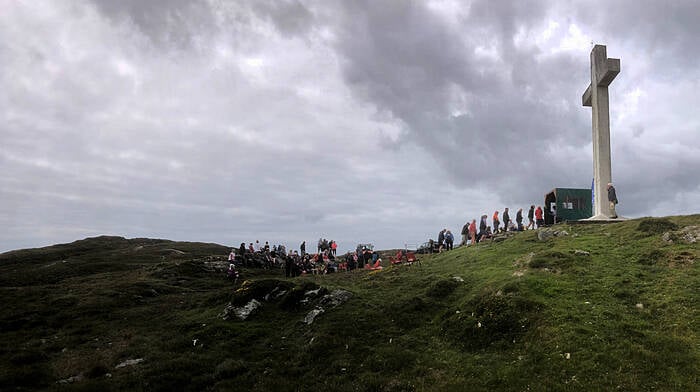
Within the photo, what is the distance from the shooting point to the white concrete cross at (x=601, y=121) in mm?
40906

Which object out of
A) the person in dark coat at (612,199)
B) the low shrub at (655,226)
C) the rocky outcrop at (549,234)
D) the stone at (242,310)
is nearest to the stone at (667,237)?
the low shrub at (655,226)

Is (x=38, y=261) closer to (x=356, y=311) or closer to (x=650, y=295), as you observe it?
(x=356, y=311)

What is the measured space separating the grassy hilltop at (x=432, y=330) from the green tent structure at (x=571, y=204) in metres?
10.2

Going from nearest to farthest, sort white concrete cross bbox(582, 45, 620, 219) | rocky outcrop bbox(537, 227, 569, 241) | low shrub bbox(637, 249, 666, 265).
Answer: low shrub bbox(637, 249, 666, 265)
rocky outcrop bbox(537, 227, 569, 241)
white concrete cross bbox(582, 45, 620, 219)

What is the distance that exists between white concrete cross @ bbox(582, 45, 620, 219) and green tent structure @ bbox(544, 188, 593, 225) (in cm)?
484

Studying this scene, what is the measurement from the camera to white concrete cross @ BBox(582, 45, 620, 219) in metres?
40.9

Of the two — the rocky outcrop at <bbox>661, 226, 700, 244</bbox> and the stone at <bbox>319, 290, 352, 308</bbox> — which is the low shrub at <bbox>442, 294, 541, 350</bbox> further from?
the rocky outcrop at <bbox>661, 226, 700, 244</bbox>

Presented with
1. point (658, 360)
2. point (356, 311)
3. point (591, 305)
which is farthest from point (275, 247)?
point (658, 360)

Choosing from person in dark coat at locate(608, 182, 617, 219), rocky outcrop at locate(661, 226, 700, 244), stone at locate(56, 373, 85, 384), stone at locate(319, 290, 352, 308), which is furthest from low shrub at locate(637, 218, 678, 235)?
stone at locate(56, 373, 85, 384)

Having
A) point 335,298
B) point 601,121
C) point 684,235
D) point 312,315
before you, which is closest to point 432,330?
point 312,315

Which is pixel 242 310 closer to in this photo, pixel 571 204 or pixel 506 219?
pixel 506 219

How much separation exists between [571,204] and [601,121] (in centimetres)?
992

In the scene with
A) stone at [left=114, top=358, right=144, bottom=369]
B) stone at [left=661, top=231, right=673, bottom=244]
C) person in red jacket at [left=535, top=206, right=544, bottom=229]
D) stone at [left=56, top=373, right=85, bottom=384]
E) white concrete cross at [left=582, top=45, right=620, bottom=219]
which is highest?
white concrete cross at [left=582, top=45, right=620, bottom=219]

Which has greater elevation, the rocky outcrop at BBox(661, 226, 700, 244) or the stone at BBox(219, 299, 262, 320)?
the rocky outcrop at BBox(661, 226, 700, 244)
